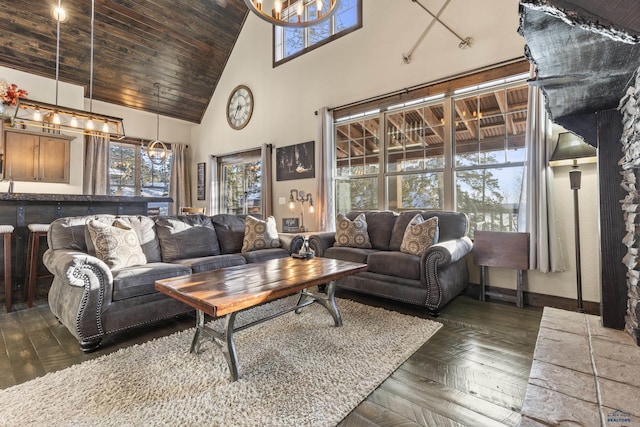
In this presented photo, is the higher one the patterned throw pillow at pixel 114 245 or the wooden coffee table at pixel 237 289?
the patterned throw pillow at pixel 114 245

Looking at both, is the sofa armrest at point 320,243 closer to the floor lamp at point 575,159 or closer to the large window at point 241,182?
the floor lamp at point 575,159

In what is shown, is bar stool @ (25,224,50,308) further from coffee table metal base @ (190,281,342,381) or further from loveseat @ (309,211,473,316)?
loveseat @ (309,211,473,316)

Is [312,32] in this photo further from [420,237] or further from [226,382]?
[226,382]

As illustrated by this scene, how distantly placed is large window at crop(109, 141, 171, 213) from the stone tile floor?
7525 millimetres

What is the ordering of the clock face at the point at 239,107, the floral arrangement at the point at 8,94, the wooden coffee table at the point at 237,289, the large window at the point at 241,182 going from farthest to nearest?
1. the large window at the point at 241,182
2. the clock face at the point at 239,107
3. the floral arrangement at the point at 8,94
4. the wooden coffee table at the point at 237,289

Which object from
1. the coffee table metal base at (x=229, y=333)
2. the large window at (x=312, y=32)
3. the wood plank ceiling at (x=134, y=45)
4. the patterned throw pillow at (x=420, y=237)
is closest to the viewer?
the coffee table metal base at (x=229, y=333)

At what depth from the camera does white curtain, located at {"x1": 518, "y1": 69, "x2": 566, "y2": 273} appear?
286cm

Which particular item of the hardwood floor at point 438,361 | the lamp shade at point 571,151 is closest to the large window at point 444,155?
A: the lamp shade at point 571,151

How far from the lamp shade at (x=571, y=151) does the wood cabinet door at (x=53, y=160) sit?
7.14 m

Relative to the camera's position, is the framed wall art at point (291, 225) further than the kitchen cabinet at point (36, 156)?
Yes

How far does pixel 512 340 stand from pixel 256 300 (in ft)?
6.43

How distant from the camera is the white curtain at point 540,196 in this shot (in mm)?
2861

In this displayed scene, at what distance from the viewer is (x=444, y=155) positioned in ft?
12.2

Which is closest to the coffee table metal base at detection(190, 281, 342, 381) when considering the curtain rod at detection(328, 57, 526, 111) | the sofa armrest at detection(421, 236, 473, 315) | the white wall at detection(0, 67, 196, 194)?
the sofa armrest at detection(421, 236, 473, 315)
